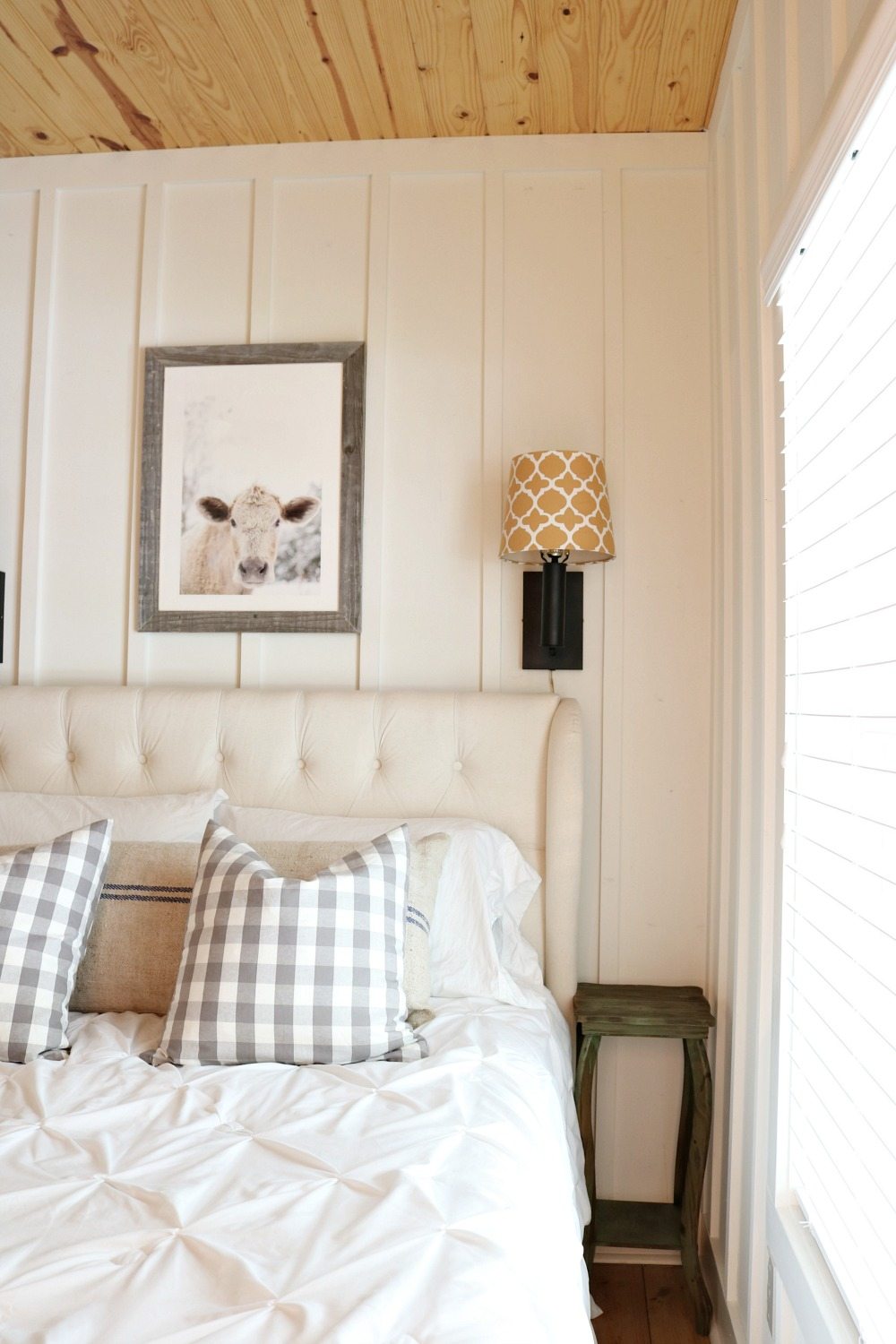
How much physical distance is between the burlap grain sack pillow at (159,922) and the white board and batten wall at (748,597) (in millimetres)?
606

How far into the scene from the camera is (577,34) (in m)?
2.02

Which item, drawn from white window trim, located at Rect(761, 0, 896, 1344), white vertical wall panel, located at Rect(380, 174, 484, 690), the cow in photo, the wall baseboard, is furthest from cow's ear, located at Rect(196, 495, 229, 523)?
the wall baseboard

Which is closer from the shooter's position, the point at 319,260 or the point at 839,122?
the point at 839,122

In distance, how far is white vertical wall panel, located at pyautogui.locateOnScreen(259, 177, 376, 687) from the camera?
243 cm

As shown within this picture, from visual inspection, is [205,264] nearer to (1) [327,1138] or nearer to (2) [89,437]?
(2) [89,437]

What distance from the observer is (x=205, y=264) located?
248 cm

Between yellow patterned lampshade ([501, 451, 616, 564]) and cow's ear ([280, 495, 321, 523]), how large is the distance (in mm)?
516

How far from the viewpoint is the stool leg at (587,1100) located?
201 centimetres

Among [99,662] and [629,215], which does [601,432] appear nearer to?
[629,215]

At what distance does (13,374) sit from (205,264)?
0.59m

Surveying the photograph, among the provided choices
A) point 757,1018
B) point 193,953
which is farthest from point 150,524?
point 757,1018

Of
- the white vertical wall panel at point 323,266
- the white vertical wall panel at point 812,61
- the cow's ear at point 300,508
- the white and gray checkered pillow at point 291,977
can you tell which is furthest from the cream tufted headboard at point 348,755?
the white vertical wall panel at point 812,61

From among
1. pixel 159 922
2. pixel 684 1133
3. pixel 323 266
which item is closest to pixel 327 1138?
pixel 159 922

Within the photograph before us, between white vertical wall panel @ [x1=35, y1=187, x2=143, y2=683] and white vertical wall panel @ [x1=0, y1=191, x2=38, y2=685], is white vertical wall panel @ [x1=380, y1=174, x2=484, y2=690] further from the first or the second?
white vertical wall panel @ [x1=0, y1=191, x2=38, y2=685]
